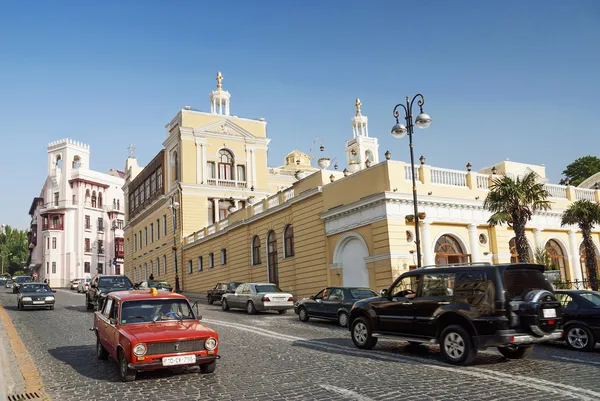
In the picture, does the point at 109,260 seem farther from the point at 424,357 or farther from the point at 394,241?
the point at 424,357

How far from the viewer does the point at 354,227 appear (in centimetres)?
2497

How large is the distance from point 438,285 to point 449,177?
1557 centimetres

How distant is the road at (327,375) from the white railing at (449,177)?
12889 millimetres

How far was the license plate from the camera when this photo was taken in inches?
356

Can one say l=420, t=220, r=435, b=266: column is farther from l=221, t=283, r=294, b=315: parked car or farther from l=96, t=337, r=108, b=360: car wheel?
l=96, t=337, r=108, b=360: car wheel

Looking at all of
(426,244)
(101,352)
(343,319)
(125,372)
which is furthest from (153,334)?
(426,244)

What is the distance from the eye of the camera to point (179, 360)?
29.9ft

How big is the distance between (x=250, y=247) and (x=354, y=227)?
40.5ft

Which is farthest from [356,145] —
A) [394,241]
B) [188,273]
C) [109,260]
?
[109,260]

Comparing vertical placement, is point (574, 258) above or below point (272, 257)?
below

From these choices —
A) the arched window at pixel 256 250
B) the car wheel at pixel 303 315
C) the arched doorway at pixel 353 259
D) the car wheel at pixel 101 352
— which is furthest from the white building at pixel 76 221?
the car wheel at pixel 101 352

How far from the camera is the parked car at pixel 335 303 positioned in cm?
1842

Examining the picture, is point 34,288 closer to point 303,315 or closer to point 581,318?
point 303,315

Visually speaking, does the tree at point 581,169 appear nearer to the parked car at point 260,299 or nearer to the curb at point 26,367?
the parked car at point 260,299
